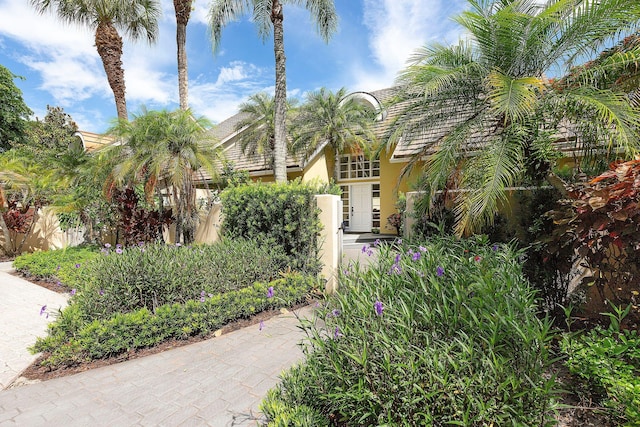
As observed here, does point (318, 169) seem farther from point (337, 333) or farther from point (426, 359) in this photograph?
point (426, 359)

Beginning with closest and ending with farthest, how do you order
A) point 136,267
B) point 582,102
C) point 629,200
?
point 629,200 → point 582,102 → point 136,267

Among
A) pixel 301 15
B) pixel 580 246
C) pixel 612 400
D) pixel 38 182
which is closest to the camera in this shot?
pixel 612 400

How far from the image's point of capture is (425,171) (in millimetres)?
5910

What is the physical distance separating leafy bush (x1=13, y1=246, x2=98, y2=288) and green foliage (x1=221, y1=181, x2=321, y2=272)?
189 inches

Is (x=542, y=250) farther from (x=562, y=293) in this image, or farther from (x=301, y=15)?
(x=301, y=15)

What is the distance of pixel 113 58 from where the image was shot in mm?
14180

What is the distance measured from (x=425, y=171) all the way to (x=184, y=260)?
478 cm

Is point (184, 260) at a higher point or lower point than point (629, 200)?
lower

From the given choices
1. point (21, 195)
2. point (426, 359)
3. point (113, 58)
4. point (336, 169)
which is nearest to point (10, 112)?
point (21, 195)

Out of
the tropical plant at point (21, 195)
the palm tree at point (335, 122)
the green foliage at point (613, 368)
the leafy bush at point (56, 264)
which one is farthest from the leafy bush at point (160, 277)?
the palm tree at point (335, 122)

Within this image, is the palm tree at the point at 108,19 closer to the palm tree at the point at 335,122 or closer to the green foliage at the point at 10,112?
the palm tree at the point at 335,122

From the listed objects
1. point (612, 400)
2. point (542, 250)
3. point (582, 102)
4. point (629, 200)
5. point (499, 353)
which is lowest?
point (612, 400)

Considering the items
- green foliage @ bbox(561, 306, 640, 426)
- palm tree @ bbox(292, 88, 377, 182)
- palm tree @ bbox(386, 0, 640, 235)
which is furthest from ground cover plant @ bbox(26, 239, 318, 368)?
palm tree @ bbox(292, 88, 377, 182)

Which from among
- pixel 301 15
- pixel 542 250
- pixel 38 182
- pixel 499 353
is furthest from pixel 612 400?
pixel 38 182
